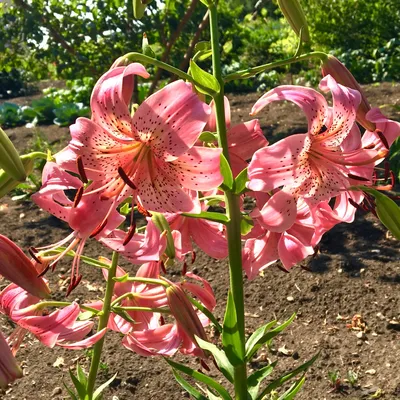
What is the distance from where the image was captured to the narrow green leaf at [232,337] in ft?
3.78

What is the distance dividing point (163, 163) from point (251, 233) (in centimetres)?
21

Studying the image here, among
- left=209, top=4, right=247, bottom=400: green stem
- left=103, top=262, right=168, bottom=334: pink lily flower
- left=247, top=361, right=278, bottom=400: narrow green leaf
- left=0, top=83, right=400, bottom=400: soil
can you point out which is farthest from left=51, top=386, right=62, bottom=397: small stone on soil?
left=209, top=4, right=247, bottom=400: green stem

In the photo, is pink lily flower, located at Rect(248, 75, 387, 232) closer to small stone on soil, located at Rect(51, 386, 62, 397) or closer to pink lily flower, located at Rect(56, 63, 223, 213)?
pink lily flower, located at Rect(56, 63, 223, 213)

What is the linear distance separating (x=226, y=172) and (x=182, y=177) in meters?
0.08

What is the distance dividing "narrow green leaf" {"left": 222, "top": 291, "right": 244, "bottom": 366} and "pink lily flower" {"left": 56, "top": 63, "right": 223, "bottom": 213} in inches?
9.8

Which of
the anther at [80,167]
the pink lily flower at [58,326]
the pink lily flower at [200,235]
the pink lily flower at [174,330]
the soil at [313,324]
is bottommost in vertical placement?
the soil at [313,324]

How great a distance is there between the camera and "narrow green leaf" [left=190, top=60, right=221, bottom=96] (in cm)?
100

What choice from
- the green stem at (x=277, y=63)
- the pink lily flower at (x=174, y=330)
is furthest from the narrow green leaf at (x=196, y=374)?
the green stem at (x=277, y=63)

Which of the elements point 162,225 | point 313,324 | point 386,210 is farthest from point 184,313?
point 313,324

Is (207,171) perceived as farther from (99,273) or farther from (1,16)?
(1,16)

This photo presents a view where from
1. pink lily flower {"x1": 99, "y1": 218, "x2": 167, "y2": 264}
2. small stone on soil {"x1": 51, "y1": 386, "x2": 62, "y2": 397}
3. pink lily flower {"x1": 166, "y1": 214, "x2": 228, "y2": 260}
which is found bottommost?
small stone on soil {"x1": 51, "y1": 386, "x2": 62, "y2": 397}

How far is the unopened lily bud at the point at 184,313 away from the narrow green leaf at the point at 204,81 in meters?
0.38

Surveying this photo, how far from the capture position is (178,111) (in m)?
0.91

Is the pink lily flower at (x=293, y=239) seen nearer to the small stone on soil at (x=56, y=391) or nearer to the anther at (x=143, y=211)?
the anther at (x=143, y=211)
